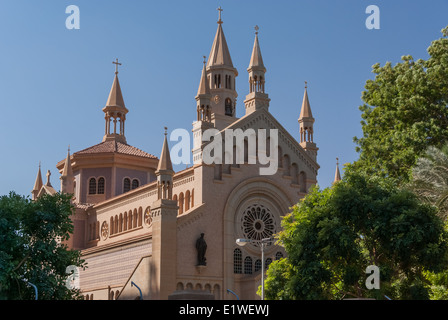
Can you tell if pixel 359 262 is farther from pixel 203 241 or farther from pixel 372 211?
pixel 203 241

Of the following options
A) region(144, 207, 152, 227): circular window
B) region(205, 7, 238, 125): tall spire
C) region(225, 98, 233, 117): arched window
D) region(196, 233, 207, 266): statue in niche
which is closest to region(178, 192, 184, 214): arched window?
region(144, 207, 152, 227): circular window

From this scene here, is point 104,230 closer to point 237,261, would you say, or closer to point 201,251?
point 237,261

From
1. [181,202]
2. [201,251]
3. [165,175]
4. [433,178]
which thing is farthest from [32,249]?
[433,178]

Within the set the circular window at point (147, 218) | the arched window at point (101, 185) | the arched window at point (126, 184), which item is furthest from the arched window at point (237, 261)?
the arched window at point (101, 185)

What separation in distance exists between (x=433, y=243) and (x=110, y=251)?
103 feet

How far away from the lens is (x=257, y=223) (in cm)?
5734

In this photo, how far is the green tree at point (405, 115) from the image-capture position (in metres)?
39.4

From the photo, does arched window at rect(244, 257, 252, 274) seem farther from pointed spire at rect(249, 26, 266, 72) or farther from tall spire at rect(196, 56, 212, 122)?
pointed spire at rect(249, 26, 266, 72)

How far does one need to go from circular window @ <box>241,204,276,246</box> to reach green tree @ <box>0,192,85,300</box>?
19.8m

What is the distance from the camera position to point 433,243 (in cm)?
3294

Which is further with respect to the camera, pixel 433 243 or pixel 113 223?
pixel 113 223

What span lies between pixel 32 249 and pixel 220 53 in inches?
1473
